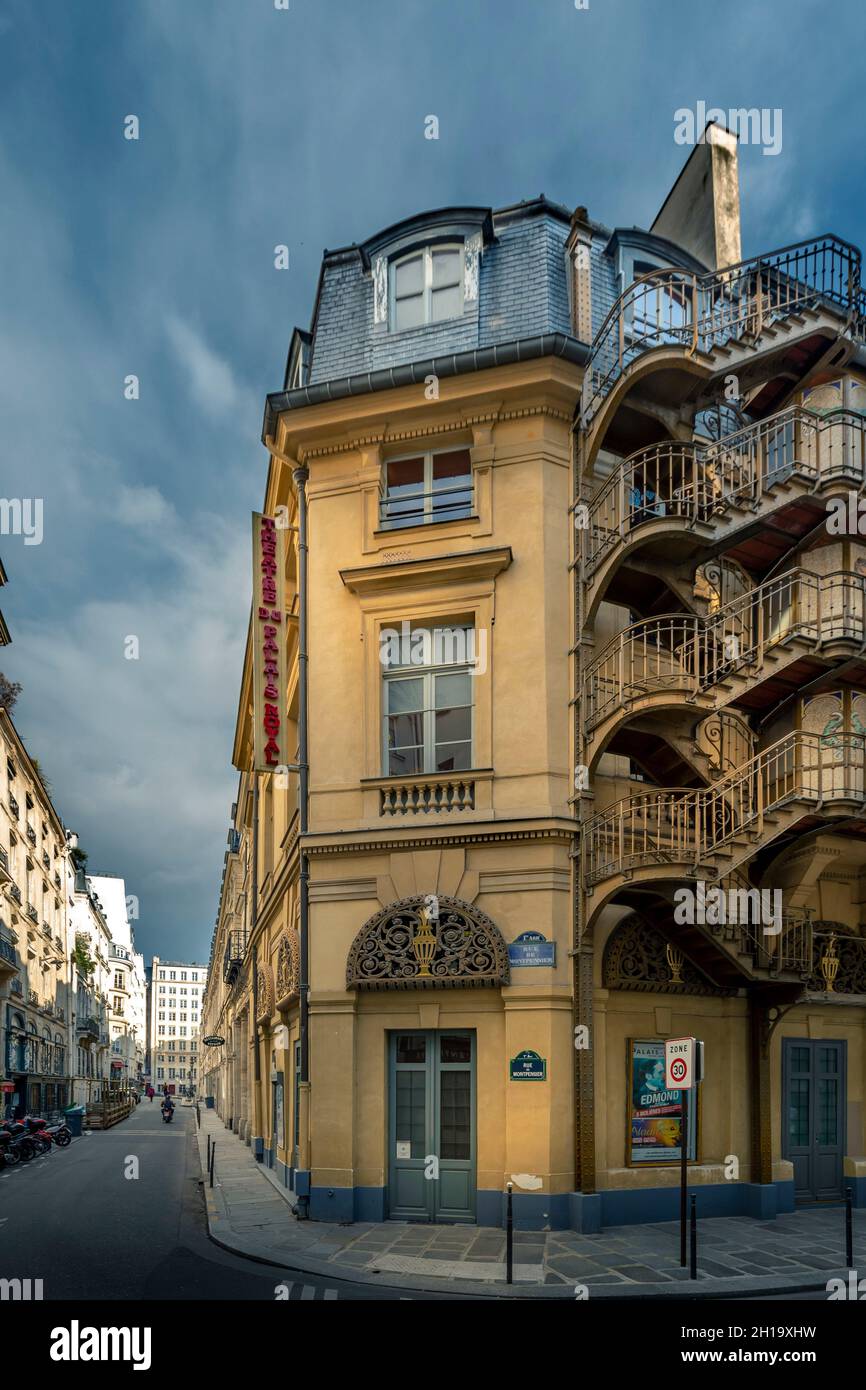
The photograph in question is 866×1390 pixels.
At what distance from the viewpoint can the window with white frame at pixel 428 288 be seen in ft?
58.3

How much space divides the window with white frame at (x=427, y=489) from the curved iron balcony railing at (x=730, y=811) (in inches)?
217

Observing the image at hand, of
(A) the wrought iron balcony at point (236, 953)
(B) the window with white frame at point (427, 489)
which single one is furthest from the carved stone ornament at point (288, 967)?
(A) the wrought iron balcony at point (236, 953)

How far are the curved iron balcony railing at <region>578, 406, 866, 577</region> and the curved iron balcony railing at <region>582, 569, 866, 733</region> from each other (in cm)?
139

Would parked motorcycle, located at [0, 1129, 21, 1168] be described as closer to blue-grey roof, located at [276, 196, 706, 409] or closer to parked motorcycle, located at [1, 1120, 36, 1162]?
parked motorcycle, located at [1, 1120, 36, 1162]

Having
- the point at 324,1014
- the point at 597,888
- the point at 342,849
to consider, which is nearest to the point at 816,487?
the point at 597,888

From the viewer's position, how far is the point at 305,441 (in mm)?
17656

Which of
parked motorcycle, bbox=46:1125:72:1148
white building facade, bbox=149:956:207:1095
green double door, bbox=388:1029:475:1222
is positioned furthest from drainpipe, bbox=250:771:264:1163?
white building facade, bbox=149:956:207:1095

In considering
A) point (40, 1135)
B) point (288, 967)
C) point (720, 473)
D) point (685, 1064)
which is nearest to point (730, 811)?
point (685, 1064)

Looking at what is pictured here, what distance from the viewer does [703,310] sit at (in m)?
18.4

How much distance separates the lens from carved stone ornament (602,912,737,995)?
52.0 feet

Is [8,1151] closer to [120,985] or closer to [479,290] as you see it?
[479,290]

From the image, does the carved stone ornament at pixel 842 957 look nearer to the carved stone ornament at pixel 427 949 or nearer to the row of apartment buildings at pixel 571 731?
the row of apartment buildings at pixel 571 731

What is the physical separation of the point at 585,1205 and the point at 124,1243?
6.52 meters

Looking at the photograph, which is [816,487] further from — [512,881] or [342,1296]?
[342,1296]
